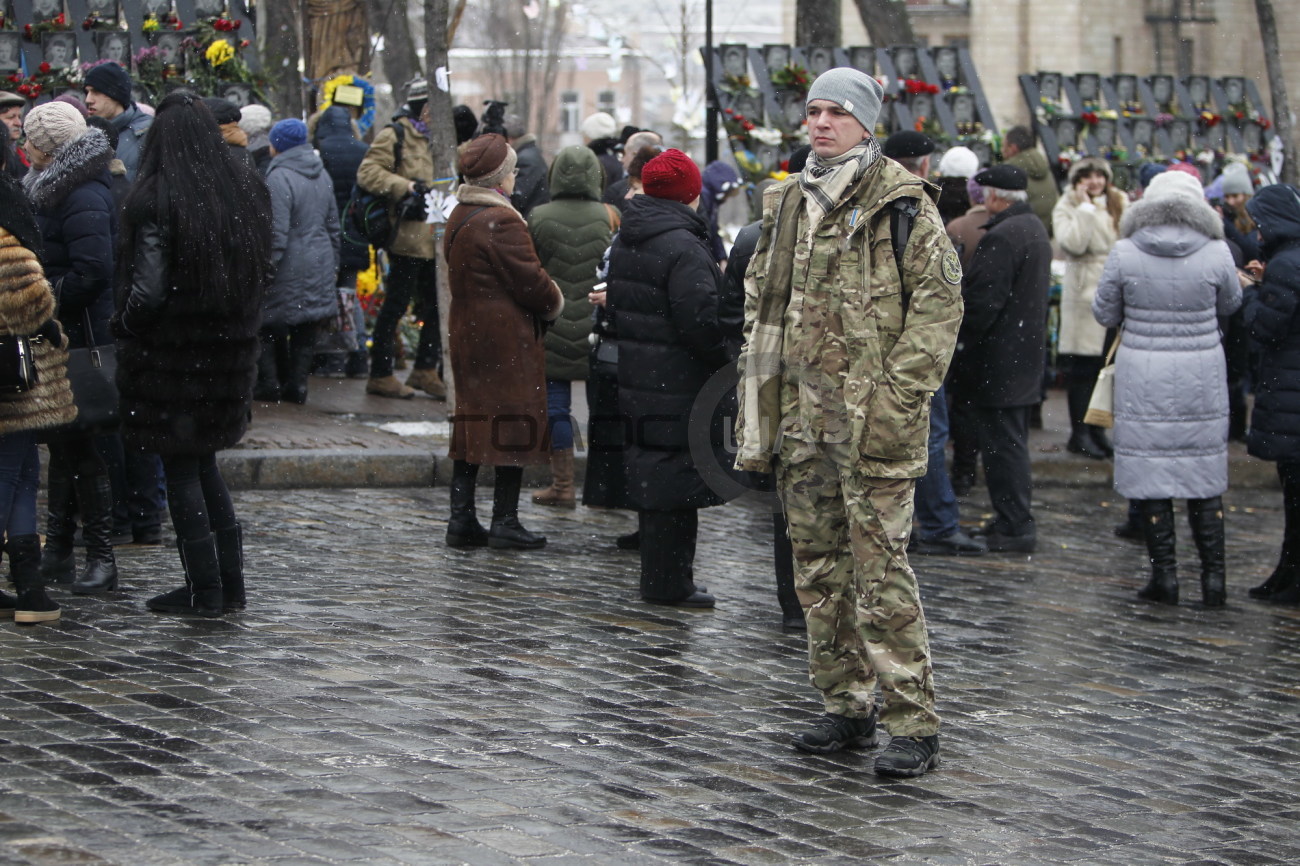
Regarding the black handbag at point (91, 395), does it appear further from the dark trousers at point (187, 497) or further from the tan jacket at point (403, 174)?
the tan jacket at point (403, 174)

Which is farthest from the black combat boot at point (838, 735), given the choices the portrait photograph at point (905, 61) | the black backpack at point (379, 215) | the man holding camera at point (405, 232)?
the portrait photograph at point (905, 61)

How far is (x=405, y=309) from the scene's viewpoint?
13344 mm

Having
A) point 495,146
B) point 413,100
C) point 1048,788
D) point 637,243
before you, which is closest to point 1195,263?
point 637,243

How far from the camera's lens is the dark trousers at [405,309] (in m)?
13.1

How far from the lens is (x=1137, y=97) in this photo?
738 inches

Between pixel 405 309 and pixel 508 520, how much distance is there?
4.50 meters

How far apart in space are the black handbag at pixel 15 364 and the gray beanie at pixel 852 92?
3130mm

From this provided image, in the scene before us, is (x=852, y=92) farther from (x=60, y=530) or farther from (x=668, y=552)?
(x=60, y=530)

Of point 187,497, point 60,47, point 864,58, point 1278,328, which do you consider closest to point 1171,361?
point 1278,328

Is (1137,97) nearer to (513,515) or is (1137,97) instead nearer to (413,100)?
(413,100)

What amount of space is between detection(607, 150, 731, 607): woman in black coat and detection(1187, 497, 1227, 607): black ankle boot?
2627mm

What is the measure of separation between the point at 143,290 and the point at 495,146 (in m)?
2.43

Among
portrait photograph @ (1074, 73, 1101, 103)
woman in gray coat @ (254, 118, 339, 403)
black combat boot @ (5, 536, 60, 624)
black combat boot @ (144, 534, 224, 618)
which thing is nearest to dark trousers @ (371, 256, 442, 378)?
woman in gray coat @ (254, 118, 339, 403)

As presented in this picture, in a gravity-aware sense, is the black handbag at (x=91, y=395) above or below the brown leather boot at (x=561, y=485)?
above
